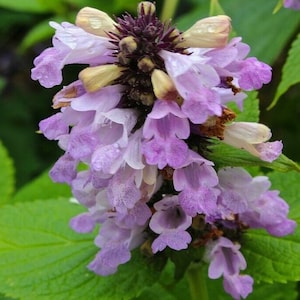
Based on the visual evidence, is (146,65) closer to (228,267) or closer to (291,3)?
(228,267)

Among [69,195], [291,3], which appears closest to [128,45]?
[291,3]

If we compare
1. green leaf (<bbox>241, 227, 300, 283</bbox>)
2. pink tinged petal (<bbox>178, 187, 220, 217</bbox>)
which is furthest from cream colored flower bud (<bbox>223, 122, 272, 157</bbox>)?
green leaf (<bbox>241, 227, 300, 283</bbox>)

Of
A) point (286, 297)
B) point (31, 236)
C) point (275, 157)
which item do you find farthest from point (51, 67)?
point (286, 297)

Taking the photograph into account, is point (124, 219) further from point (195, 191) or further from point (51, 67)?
point (51, 67)

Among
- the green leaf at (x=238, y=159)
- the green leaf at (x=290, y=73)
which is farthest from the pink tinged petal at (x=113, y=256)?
the green leaf at (x=290, y=73)

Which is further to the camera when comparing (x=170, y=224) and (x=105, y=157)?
(x=170, y=224)

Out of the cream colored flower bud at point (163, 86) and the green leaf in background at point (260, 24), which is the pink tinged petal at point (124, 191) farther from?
the green leaf in background at point (260, 24)
